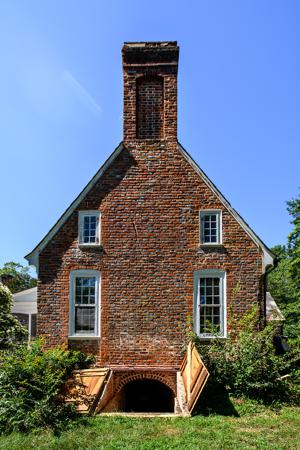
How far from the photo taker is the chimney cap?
51.2ft

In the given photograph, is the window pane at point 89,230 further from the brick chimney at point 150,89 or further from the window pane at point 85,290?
the brick chimney at point 150,89

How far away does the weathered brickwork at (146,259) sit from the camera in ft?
47.0

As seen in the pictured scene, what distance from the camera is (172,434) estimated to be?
30.3 ft

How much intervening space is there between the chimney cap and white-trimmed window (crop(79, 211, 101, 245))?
5.69 meters

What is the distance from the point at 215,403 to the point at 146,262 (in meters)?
4.93

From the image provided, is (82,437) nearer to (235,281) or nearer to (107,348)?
(107,348)

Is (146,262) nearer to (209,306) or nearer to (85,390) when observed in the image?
(209,306)

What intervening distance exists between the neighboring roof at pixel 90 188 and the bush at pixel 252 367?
2.26m

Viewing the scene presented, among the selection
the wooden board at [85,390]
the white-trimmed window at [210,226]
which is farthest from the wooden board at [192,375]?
the white-trimmed window at [210,226]

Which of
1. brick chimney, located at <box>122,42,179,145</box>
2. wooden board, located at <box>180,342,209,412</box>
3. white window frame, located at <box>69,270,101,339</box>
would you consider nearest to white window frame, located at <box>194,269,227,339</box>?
wooden board, located at <box>180,342,209,412</box>

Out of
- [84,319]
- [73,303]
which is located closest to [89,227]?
[73,303]

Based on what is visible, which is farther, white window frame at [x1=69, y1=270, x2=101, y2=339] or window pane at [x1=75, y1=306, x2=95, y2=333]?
window pane at [x1=75, y1=306, x2=95, y2=333]

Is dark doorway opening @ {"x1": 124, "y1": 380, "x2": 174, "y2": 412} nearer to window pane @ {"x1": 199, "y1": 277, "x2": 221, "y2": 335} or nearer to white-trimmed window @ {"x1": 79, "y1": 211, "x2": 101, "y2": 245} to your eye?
window pane @ {"x1": 199, "y1": 277, "x2": 221, "y2": 335}

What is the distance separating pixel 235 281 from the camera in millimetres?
14508
